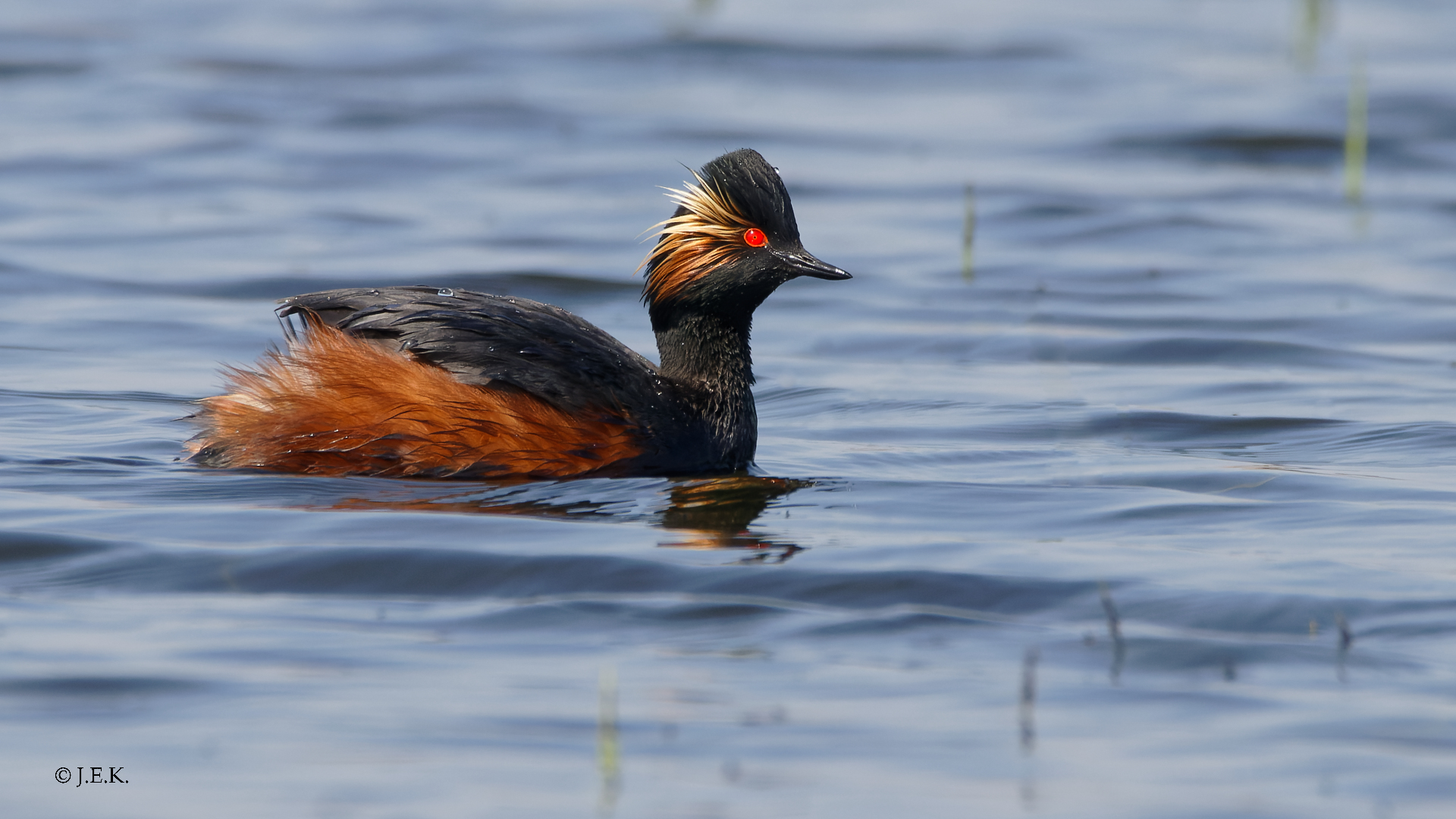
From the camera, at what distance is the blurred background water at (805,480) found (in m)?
5.26

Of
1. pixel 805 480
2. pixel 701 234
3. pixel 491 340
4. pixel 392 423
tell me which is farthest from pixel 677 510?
pixel 701 234

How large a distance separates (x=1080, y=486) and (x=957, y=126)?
10982 mm

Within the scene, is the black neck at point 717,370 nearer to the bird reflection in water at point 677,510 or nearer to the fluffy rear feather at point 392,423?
the bird reflection in water at point 677,510

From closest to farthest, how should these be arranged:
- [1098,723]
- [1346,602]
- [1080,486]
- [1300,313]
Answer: [1098,723]
[1346,602]
[1080,486]
[1300,313]

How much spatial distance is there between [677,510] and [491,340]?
39.4 inches

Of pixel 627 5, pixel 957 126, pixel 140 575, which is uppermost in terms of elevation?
pixel 627 5

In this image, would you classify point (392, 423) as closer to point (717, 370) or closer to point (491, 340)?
point (491, 340)

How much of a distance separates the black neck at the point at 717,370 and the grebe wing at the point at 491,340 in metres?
0.40

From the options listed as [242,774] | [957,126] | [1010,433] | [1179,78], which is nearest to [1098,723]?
[242,774]

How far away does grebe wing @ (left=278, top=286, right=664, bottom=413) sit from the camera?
25.6 ft

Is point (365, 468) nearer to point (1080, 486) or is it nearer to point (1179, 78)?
point (1080, 486)

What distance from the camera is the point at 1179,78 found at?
20.8 meters

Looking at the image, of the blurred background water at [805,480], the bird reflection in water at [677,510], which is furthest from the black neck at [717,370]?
the bird reflection in water at [677,510]

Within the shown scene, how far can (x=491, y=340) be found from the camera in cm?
790
